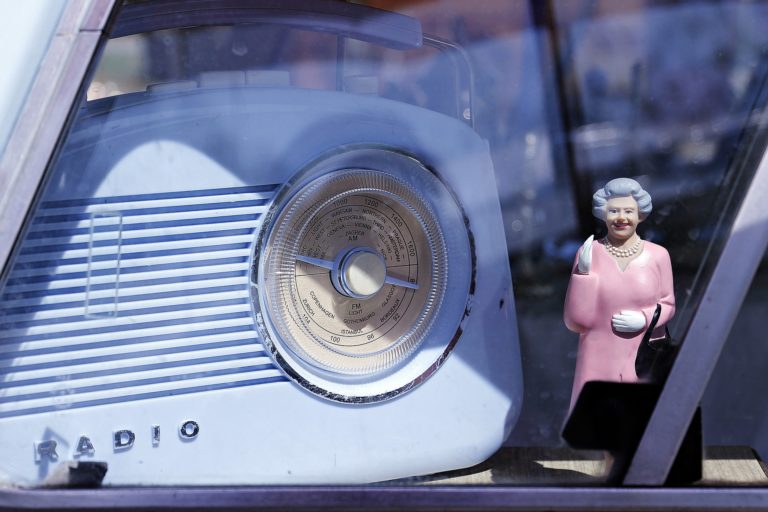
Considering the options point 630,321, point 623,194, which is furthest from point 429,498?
point 623,194

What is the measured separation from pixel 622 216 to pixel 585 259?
0.07 m

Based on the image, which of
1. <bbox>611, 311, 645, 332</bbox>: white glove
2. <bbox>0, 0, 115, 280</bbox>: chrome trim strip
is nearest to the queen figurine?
<bbox>611, 311, 645, 332</bbox>: white glove

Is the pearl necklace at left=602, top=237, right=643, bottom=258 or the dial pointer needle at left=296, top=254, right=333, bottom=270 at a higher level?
the pearl necklace at left=602, top=237, right=643, bottom=258

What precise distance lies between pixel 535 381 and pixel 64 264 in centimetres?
78

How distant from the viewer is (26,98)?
0.79m

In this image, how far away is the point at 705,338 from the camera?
830mm

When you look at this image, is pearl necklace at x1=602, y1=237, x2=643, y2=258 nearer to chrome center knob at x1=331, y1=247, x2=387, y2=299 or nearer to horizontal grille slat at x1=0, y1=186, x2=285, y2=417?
chrome center knob at x1=331, y1=247, x2=387, y2=299

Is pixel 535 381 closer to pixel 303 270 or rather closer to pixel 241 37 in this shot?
pixel 303 270

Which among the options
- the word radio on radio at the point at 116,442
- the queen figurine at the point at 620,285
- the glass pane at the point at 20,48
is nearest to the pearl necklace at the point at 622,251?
the queen figurine at the point at 620,285

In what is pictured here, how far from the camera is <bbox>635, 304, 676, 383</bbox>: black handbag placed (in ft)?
2.85

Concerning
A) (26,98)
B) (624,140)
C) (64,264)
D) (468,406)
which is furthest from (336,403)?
(624,140)

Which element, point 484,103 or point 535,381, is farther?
point 484,103

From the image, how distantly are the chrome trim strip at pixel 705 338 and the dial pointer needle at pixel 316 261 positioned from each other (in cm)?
44

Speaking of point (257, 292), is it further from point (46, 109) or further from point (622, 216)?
point (622, 216)
